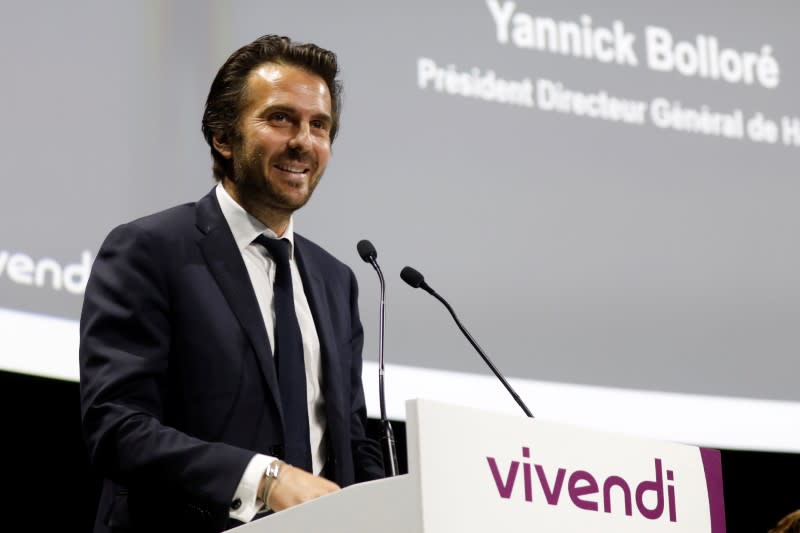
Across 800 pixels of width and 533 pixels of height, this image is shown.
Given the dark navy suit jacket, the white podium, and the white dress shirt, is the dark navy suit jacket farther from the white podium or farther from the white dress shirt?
the white podium

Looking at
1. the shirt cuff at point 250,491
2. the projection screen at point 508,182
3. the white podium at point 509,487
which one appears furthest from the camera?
the projection screen at point 508,182

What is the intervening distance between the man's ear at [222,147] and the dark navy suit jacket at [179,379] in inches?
6.3

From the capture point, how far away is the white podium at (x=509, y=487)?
59.1 inches

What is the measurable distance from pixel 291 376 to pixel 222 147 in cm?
58

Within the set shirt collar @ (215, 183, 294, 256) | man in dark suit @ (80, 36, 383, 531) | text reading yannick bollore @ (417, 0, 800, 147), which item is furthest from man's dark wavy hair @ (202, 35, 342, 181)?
text reading yannick bollore @ (417, 0, 800, 147)

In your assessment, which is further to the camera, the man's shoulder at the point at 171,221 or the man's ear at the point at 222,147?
the man's ear at the point at 222,147

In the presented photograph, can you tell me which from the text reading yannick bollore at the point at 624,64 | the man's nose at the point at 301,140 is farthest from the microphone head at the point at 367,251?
the text reading yannick bollore at the point at 624,64

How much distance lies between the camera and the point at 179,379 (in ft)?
6.92

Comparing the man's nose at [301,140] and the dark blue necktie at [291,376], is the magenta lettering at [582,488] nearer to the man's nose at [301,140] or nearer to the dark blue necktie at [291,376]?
the dark blue necktie at [291,376]

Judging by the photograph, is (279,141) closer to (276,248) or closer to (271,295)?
(276,248)

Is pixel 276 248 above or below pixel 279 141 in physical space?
below

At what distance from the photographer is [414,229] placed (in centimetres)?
396

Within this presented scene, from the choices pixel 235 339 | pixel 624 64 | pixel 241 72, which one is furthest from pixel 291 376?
pixel 624 64

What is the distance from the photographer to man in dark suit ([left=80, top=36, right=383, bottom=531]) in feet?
6.29
